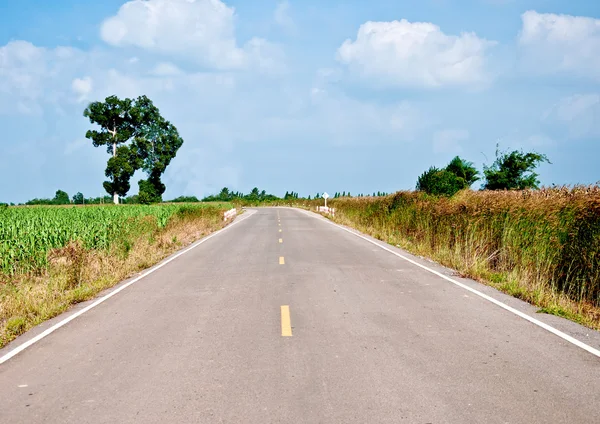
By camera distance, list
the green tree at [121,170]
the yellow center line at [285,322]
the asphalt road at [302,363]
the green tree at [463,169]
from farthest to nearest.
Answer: the green tree at [121,170] < the green tree at [463,169] < the yellow center line at [285,322] < the asphalt road at [302,363]

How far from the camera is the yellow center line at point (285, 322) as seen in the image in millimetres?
7406

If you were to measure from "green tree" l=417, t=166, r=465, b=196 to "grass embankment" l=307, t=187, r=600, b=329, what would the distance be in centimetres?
1007

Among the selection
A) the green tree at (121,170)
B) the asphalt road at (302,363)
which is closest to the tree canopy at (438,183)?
the asphalt road at (302,363)

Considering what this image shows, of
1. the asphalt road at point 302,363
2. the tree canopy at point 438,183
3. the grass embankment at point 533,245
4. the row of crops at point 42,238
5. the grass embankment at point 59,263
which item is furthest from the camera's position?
the tree canopy at point 438,183

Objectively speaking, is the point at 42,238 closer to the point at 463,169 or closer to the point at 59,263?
the point at 59,263

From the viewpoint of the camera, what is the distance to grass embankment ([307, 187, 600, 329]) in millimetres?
10586

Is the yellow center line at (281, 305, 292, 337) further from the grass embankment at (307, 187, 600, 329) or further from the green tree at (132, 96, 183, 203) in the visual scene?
the green tree at (132, 96, 183, 203)

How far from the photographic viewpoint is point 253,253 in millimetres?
18391

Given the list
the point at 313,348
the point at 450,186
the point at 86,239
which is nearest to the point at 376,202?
the point at 450,186

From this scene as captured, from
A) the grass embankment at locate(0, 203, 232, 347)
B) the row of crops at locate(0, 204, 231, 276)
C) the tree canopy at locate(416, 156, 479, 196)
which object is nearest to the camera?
the grass embankment at locate(0, 203, 232, 347)

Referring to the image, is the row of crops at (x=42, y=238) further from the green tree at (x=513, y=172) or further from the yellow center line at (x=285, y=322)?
the green tree at (x=513, y=172)

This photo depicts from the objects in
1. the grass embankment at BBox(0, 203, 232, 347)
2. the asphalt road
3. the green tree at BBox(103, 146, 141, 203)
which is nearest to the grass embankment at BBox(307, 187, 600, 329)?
the asphalt road

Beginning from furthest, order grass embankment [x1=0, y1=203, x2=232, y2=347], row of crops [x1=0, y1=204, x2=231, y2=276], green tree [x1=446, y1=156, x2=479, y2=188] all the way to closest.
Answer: green tree [x1=446, y1=156, x2=479, y2=188] → row of crops [x1=0, y1=204, x2=231, y2=276] → grass embankment [x1=0, y1=203, x2=232, y2=347]

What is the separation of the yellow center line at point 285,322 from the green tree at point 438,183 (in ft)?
73.4
